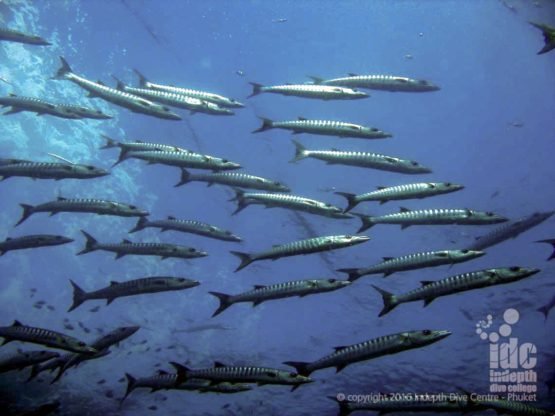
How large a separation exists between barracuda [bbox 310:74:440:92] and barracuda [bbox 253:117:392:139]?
1.17 metres

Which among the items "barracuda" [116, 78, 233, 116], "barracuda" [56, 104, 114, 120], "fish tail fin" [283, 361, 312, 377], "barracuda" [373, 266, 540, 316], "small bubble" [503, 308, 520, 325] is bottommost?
"fish tail fin" [283, 361, 312, 377]

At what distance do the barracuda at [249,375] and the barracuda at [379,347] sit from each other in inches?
8.9

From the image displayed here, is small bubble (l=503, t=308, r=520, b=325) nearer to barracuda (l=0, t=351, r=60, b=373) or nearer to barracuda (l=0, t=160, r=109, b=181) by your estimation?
barracuda (l=0, t=351, r=60, b=373)

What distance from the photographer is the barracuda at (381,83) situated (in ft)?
33.4

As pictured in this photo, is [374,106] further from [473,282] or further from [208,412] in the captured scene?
[208,412]

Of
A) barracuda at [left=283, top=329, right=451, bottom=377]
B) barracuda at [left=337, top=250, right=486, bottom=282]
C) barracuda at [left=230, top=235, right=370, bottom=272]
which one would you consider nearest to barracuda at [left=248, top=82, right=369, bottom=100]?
barracuda at [left=230, top=235, right=370, bottom=272]

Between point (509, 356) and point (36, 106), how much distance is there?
25.6m

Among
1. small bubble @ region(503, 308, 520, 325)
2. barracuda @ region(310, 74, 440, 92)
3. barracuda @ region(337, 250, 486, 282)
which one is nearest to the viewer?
barracuda @ region(337, 250, 486, 282)

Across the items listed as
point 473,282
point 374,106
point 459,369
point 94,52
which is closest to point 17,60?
point 94,52

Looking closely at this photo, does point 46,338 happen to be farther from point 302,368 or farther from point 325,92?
point 325,92

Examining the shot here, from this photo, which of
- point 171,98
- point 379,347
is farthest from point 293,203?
point 171,98

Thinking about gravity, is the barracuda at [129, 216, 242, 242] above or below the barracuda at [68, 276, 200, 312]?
above

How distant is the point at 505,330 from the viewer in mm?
27984

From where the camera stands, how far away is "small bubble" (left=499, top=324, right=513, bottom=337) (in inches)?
1085
